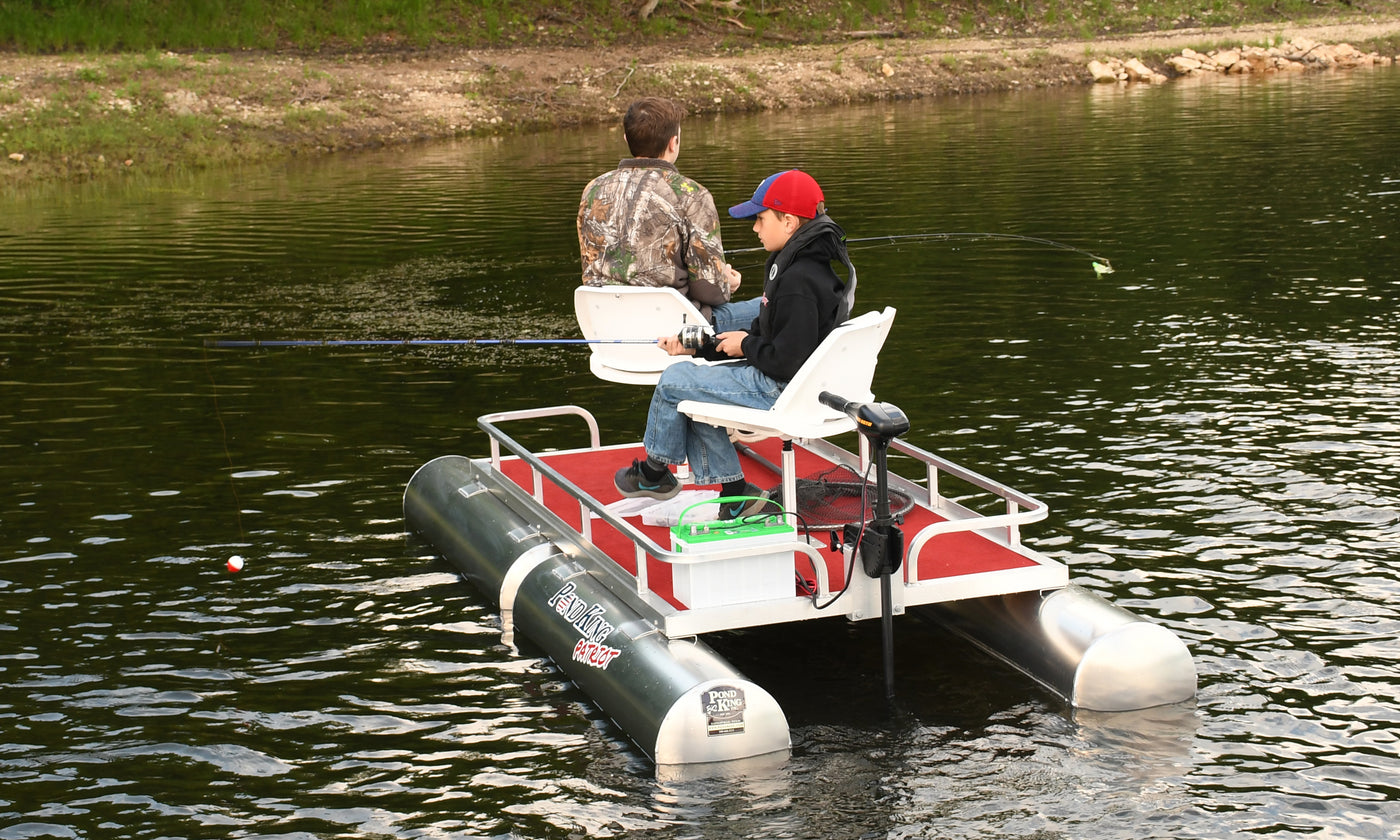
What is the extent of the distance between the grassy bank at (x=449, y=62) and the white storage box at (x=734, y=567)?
23.1 meters

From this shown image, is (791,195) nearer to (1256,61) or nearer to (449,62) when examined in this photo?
(449,62)

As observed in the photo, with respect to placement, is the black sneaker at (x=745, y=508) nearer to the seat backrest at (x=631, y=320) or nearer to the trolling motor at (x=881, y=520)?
the trolling motor at (x=881, y=520)

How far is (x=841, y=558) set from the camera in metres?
6.56

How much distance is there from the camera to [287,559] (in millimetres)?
8320

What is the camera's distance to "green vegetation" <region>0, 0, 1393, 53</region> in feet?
117

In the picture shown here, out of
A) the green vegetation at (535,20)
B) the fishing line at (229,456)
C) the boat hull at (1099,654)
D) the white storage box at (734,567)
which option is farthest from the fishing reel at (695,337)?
the green vegetation at (535,20)

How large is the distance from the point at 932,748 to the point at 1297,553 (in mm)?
2839

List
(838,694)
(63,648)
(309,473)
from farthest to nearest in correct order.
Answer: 1. (309,473)
2. (63,648)
3. (838,694)

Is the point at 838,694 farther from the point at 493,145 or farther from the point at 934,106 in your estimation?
the point at 934,106

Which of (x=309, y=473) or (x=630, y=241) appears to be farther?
(x=309, y=473)

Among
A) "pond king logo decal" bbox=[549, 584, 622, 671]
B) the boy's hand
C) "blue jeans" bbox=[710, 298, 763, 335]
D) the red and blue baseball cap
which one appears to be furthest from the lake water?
the red and blue baseball cap

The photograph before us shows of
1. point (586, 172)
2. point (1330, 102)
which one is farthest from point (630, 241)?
point (1330, 102)

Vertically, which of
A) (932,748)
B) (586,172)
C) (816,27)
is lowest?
(932,748)

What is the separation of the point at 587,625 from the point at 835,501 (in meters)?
1.25
